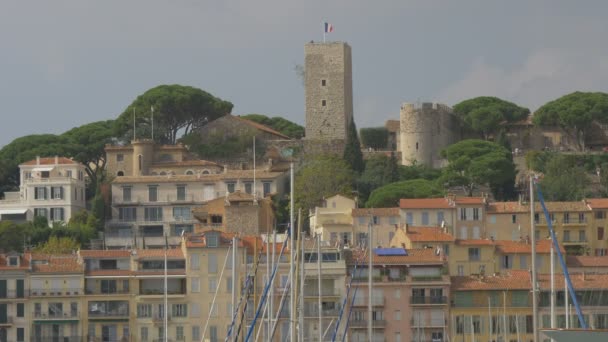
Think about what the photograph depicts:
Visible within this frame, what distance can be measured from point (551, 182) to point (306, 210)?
40.5 ft

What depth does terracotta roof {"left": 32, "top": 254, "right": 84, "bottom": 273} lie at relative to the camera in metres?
69.2

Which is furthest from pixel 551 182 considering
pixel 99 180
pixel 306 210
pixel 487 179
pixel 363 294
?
pixel 363 294

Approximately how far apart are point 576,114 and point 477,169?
44.9 feet

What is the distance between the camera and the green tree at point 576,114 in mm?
108938

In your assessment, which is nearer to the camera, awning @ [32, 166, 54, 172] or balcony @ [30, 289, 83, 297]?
balcony @ [30, 289, 83, 297]

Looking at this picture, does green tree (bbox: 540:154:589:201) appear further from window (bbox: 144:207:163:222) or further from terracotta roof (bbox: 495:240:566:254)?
window (bbox: 144:207:163:222)

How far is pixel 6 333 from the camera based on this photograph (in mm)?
67875

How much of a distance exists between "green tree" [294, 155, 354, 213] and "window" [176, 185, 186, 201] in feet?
16.9

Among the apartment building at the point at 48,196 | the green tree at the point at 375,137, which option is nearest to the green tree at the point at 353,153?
the green tree at the point at 375,137

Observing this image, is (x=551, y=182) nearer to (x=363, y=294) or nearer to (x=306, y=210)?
(x=306, y=210)

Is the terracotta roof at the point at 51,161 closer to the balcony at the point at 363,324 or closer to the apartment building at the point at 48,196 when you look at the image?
the apartment building at the point at 48,196

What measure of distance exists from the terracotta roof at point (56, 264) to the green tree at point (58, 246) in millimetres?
7518

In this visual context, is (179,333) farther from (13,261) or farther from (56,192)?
(56,192)

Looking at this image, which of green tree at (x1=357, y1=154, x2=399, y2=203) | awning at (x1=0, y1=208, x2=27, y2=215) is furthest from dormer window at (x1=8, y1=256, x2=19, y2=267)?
green tree at (x1=357, y1=154, x2=399, y2=203)
